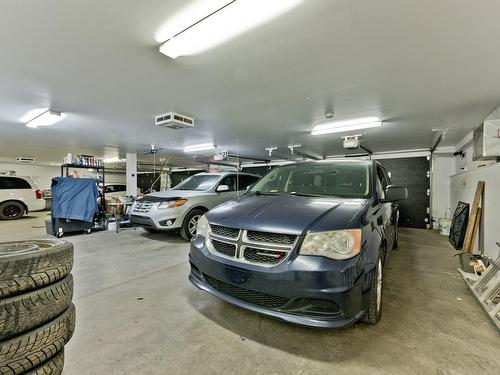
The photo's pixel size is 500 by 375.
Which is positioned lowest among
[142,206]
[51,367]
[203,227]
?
[51,367]

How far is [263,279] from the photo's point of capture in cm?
147

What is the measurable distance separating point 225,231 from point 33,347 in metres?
1.16

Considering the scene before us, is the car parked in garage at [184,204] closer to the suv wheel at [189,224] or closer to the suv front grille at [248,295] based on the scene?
the suv wheel at [189,224]

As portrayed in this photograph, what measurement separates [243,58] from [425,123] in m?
4.39

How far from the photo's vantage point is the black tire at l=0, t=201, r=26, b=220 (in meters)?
8.45

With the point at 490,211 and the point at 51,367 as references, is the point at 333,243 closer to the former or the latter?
the point at 51,367

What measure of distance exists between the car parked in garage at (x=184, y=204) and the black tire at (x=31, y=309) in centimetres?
362

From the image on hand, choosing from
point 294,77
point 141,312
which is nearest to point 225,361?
point 141,312

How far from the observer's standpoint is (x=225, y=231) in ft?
5.90

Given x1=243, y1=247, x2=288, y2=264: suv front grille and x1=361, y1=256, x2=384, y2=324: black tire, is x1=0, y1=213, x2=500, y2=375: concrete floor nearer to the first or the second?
x1=361, y1=256, x2=384, y2=324: black tire

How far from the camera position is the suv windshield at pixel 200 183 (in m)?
5.32

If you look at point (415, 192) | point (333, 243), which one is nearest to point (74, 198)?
point (333, 243)

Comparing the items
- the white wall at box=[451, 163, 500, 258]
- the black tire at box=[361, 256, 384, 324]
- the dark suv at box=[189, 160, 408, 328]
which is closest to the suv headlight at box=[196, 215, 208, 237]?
the dark suv at box=[189, 160, 408, 328]

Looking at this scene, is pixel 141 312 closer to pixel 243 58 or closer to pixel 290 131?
pixel 243 58
